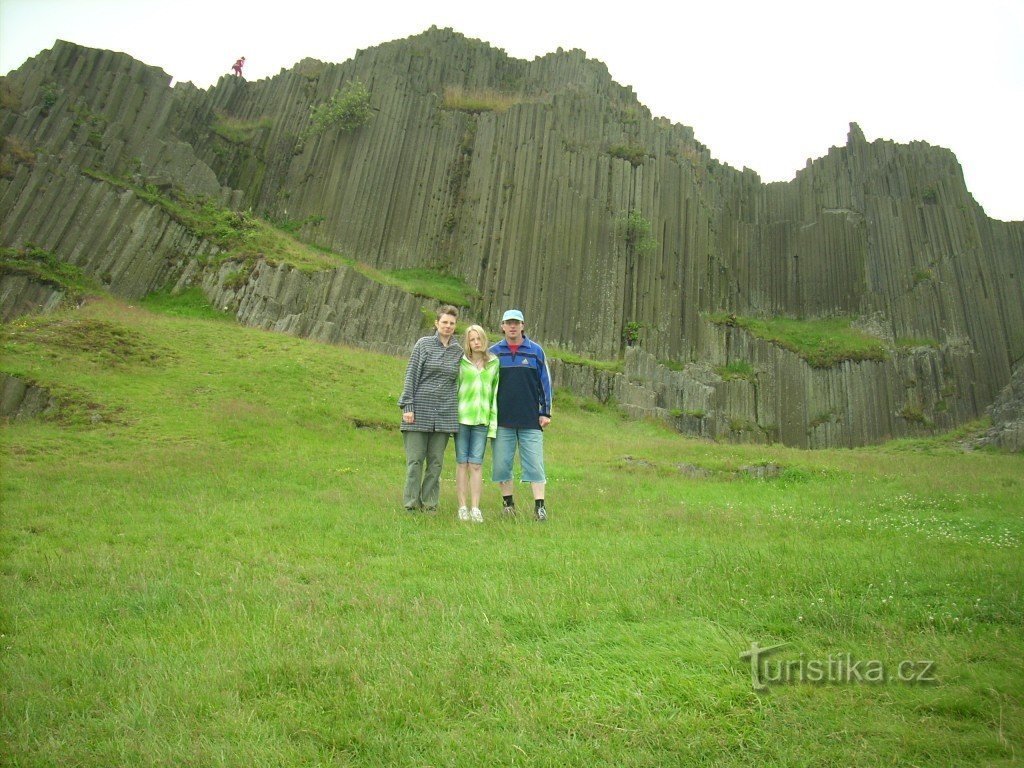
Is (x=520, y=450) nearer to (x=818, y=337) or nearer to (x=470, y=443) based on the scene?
(x=470, y=443)

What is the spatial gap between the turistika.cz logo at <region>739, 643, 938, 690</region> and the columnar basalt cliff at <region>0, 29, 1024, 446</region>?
79.6 feet

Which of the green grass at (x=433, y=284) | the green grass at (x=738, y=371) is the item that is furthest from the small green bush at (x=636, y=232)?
the green grass at (x=433, y=284)

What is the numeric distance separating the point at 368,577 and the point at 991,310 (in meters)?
47.1

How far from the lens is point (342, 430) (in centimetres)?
1661

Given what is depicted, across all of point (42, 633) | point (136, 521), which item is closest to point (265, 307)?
point (136, 521)

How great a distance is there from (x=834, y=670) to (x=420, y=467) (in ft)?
20.9

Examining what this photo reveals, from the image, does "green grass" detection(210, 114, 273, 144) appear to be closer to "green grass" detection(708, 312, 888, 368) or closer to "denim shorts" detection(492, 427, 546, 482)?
"green grass" detection(708, 312, 888, 368)

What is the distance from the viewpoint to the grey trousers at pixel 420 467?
9.16m

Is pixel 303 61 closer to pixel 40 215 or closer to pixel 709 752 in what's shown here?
pixel 40 215

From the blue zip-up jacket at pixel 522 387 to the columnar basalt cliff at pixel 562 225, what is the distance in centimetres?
1819

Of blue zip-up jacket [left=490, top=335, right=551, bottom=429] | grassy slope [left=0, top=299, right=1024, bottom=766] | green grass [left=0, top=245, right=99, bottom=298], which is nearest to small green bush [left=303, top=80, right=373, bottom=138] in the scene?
green grass [left=0, top=245, right=99, bottom=298]

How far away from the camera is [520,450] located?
925 centimetres

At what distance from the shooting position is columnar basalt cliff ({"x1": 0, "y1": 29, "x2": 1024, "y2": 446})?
2916 cm

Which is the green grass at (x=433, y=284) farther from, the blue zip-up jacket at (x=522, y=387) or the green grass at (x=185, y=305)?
the blue zip-up jacket at (x=522, y=387)
